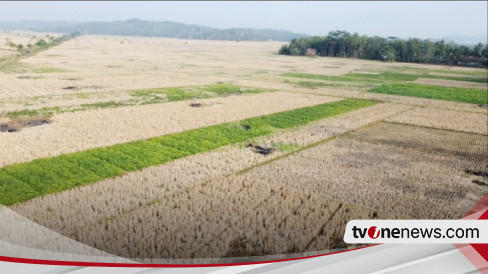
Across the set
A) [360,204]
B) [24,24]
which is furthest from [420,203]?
[24,24]

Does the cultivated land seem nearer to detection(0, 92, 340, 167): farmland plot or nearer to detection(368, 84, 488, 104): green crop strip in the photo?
detection(0, 92, 340, 167): farmland plot

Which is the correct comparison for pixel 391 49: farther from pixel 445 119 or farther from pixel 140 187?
pixel 140 187

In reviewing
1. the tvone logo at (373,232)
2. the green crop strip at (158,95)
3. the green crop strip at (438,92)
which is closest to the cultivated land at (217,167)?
the green crop strip at (158,95)

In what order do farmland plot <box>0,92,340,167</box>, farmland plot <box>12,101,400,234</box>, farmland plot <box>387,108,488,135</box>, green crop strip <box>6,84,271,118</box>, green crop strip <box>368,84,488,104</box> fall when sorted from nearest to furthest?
farmland plot <box>12,101,400,234</box>, farmland plot <box>0,92,340,167</box>, green crop strip <box>6,84,271,118</box>, farmland plot <box>387,108,488,135</box>, green crop strip <box>368,84,488,104</box>

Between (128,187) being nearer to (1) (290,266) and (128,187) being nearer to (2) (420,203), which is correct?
(1) (290,266)

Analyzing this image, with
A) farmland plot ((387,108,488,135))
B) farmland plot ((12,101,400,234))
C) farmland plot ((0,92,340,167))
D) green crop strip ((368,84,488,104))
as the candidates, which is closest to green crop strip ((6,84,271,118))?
farmland plot ((0,92,340,167))

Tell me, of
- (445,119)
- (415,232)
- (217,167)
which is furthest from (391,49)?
(415,232)
